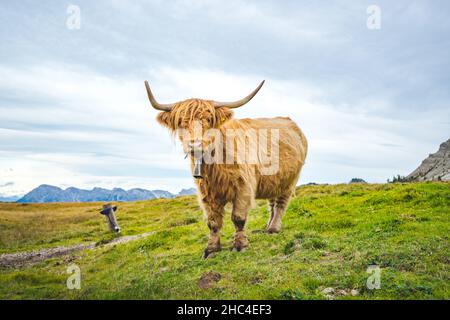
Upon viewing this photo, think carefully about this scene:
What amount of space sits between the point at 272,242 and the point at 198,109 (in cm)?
389

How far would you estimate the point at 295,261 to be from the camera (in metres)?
7.05

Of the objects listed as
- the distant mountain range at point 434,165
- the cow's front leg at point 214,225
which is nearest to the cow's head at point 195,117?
the cow's front leg at point 214,225

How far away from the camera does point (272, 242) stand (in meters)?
8.91

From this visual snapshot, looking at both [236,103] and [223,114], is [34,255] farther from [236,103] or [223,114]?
[236,103]

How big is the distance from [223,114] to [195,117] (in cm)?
71

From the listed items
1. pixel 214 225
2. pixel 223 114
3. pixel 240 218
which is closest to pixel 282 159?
pixel 240 218

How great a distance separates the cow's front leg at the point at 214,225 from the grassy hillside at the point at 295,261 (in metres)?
0.29

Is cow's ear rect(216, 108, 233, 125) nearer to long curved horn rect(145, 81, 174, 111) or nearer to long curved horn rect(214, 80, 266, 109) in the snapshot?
long curved horn rect(214, 80, 266, 109)

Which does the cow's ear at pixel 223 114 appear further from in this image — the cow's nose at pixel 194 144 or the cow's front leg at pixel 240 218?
the cow's front leg at pixel 240 218

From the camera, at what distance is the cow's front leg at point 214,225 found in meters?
8.47

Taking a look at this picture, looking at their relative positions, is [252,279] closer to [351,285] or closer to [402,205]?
[351,285]

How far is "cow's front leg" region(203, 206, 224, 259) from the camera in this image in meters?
8.47

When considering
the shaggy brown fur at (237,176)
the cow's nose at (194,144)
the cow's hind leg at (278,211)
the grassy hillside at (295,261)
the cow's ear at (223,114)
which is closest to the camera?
the grassy hillside at (295,261)
